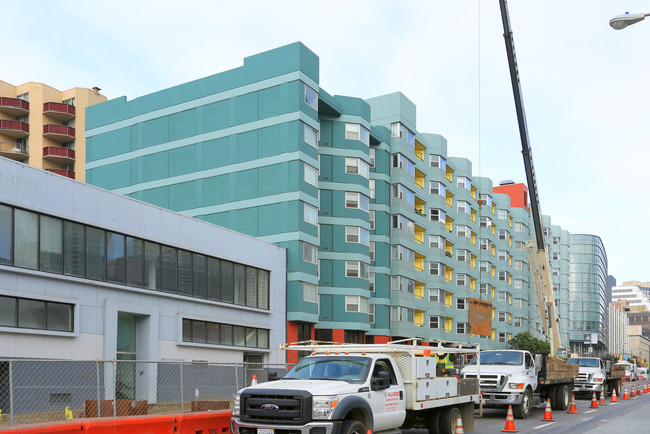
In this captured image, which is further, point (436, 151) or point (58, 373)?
point (436, 151)

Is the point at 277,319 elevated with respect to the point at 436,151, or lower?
lower

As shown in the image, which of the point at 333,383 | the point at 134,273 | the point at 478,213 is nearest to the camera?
the point at 333,383

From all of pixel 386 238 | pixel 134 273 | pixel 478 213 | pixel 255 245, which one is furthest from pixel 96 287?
pixel 478 213

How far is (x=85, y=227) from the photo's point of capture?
2714 cm

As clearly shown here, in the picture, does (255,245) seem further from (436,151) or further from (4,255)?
(436,151)

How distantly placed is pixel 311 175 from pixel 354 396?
99.1ft

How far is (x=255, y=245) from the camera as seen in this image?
37812 millimetres

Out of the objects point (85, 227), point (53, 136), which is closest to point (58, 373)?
point (85, 227)

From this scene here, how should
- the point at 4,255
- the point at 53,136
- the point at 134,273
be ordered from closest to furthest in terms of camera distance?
the point at 4,255
the point at 134,273
the point at 53,136

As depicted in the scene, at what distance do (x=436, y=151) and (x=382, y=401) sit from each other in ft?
178

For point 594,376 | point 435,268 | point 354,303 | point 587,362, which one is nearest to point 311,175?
point 354,303

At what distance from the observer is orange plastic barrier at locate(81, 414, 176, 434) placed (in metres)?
12.3

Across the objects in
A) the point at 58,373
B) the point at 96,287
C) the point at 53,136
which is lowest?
the point at 58,373

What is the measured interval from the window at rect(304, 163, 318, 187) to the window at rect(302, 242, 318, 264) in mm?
3681
